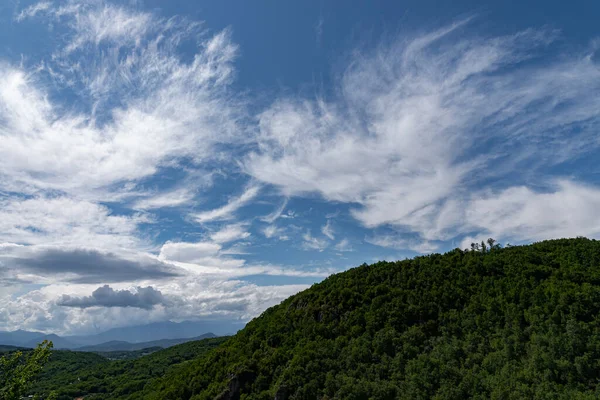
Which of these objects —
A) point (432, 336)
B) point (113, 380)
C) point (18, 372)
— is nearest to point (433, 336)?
point (432, 336)

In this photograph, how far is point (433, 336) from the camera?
197 feet

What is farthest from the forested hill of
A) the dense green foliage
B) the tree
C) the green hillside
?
the dense green foliage

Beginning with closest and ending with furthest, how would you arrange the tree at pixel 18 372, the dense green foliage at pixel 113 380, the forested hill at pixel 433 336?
1. the tree at pixel 18 372
2. the forested hill at pixel 433 336
3. the dense green foliage at pixel 113 380

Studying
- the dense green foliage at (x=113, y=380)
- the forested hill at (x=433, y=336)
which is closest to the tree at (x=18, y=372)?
the forested hill at (x=433, y=336)

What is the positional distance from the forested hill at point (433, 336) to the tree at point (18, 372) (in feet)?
123

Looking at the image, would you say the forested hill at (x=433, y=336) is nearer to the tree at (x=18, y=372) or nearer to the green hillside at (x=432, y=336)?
the green hillside at (x=432, y=336)

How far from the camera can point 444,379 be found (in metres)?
49.0

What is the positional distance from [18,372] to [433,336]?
2260 inches

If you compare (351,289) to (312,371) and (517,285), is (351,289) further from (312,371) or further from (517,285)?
(517,285)

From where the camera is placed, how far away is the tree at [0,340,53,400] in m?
28.8

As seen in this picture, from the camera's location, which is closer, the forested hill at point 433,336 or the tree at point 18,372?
the tree at point 18,372

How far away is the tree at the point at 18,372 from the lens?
1134 inches

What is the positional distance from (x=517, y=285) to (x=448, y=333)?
16.2 metres

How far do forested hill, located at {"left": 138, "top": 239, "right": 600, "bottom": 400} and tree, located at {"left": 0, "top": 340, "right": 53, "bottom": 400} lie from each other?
3752cm
